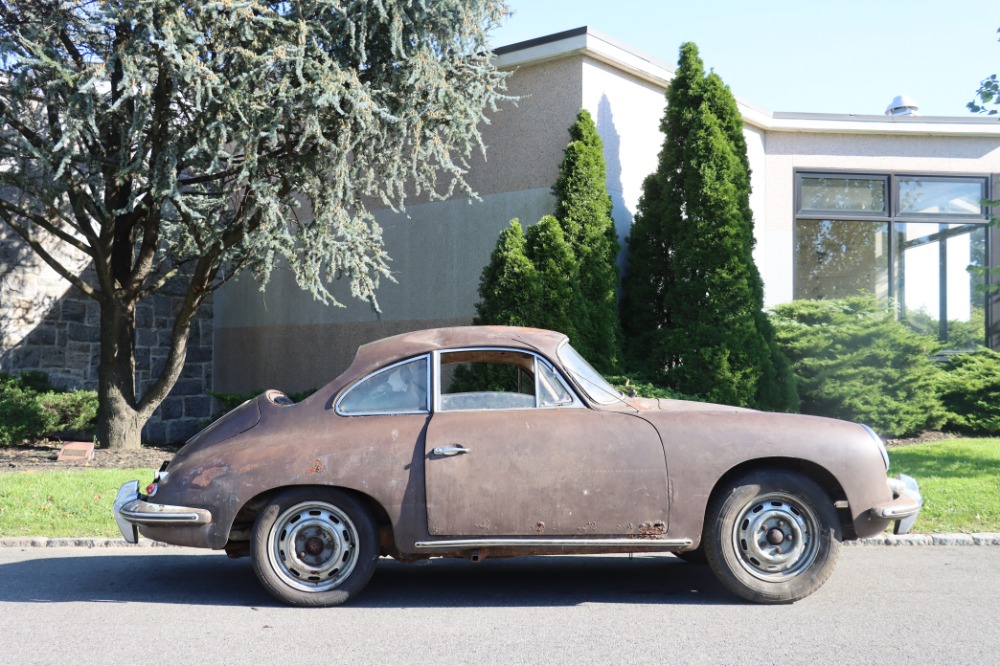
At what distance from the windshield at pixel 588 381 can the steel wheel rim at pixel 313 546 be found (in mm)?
1665

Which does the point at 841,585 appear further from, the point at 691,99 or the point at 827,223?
the point at 827,223

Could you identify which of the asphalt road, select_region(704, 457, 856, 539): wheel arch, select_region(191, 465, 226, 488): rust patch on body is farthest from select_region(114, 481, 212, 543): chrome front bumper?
select_region(704, 457, 856, 539): wheel arch

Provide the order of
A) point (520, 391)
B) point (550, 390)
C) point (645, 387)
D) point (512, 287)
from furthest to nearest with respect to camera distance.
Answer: point (512, 287)
point (645, 387)
point (520, 391)
point (550, 390)

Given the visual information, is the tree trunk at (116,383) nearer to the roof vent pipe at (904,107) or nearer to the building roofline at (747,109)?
the building roofline at (747,109)

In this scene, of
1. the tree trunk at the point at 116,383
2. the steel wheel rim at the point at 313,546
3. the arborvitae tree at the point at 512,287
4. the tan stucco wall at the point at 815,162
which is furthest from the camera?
the tan stucco wall at the point at 815,162

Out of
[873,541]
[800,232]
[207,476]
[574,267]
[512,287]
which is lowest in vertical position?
[873,541]

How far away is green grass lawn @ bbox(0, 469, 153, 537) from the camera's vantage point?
26.5 feet

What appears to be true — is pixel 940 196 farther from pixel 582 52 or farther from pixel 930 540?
pixel 930 540

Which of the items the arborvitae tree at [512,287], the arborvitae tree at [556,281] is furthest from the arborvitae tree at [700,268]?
the arborvitae tree at [512,287]

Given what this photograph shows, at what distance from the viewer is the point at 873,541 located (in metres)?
7.68

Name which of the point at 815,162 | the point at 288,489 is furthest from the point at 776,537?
the point at 815,162

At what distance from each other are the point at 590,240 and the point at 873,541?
5.52 m

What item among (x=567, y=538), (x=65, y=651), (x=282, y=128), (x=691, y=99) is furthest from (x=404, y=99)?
(x=65, y=651)

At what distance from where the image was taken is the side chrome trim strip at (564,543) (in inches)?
221
